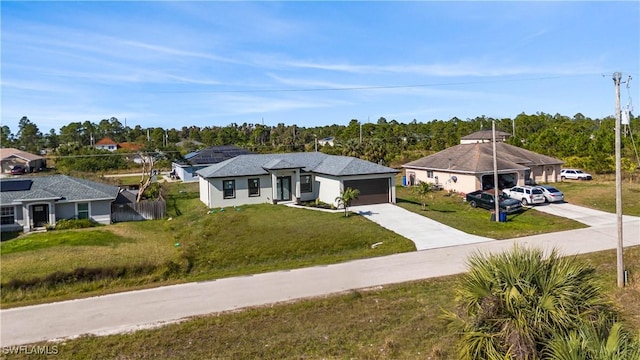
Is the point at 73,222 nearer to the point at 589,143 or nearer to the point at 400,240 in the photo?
the point at 400,240

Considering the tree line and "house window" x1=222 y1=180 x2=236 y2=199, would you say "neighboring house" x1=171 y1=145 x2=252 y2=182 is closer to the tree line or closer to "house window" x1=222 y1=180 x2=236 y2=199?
the tree line

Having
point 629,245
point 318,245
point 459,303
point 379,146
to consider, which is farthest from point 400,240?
point 379,146

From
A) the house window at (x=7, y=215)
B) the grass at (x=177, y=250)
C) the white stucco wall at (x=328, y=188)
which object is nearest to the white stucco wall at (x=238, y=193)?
the grass at (x=177, y=250)

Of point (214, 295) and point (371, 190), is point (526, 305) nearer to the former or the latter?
point (214, 295)

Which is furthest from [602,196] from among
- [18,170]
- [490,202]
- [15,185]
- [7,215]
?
[18,170]

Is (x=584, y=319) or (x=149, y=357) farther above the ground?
(x=584, y=319)

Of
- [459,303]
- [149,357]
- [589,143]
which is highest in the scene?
[589,143]

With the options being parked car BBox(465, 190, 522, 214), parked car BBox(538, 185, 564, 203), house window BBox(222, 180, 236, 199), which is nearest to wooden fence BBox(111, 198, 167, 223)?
house window BBox(222, 180, 236, 199)
